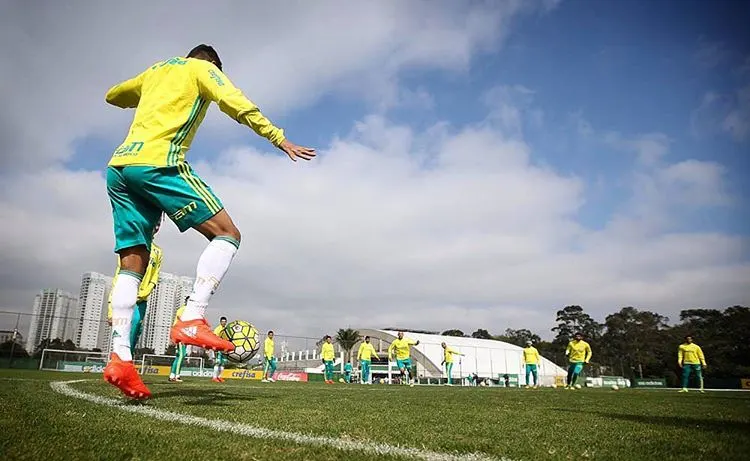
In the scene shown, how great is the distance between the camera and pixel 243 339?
223 inches

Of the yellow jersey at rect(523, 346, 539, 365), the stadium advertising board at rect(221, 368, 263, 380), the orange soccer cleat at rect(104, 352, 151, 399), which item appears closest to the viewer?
the orange soccer cleat at rect(104, 352, 151, 399)

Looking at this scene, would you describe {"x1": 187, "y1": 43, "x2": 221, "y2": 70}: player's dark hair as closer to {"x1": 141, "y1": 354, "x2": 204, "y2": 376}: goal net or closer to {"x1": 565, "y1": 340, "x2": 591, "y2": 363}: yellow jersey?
{"x1": 565, "y1": 340, "x2": 591, "y2": 363}: yellow jersey

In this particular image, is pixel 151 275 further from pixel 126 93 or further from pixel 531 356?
pixel 531 356

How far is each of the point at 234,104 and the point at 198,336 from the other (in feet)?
6.09

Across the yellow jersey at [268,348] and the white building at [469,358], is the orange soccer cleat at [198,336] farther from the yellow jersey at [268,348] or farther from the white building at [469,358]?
the white building at [469,358]

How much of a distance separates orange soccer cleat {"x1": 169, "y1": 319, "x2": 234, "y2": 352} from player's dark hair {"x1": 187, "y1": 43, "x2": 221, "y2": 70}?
2354mm

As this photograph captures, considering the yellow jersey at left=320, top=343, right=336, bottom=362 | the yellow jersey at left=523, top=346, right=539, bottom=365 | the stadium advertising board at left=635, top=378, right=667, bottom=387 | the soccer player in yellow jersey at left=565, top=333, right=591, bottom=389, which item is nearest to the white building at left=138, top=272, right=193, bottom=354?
the yellow jersey at left=320, top=343, right=336, bottom=362

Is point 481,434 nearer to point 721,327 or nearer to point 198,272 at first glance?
point 198,272


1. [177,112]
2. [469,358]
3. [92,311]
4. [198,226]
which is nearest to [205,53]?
[177,112]

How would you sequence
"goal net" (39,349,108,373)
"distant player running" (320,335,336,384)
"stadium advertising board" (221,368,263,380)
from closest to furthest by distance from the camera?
"distant player running" (320,335,336,384) → "goal net" (39,349,108,373) → "stadium advertising board" (221,368,263,380)

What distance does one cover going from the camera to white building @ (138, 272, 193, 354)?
152ft

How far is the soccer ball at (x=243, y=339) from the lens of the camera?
5.38m

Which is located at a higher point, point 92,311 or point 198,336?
point 92,311

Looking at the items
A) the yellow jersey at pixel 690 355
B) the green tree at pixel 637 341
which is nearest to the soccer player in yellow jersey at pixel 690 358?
the yellow jersey at pixel 690 355
